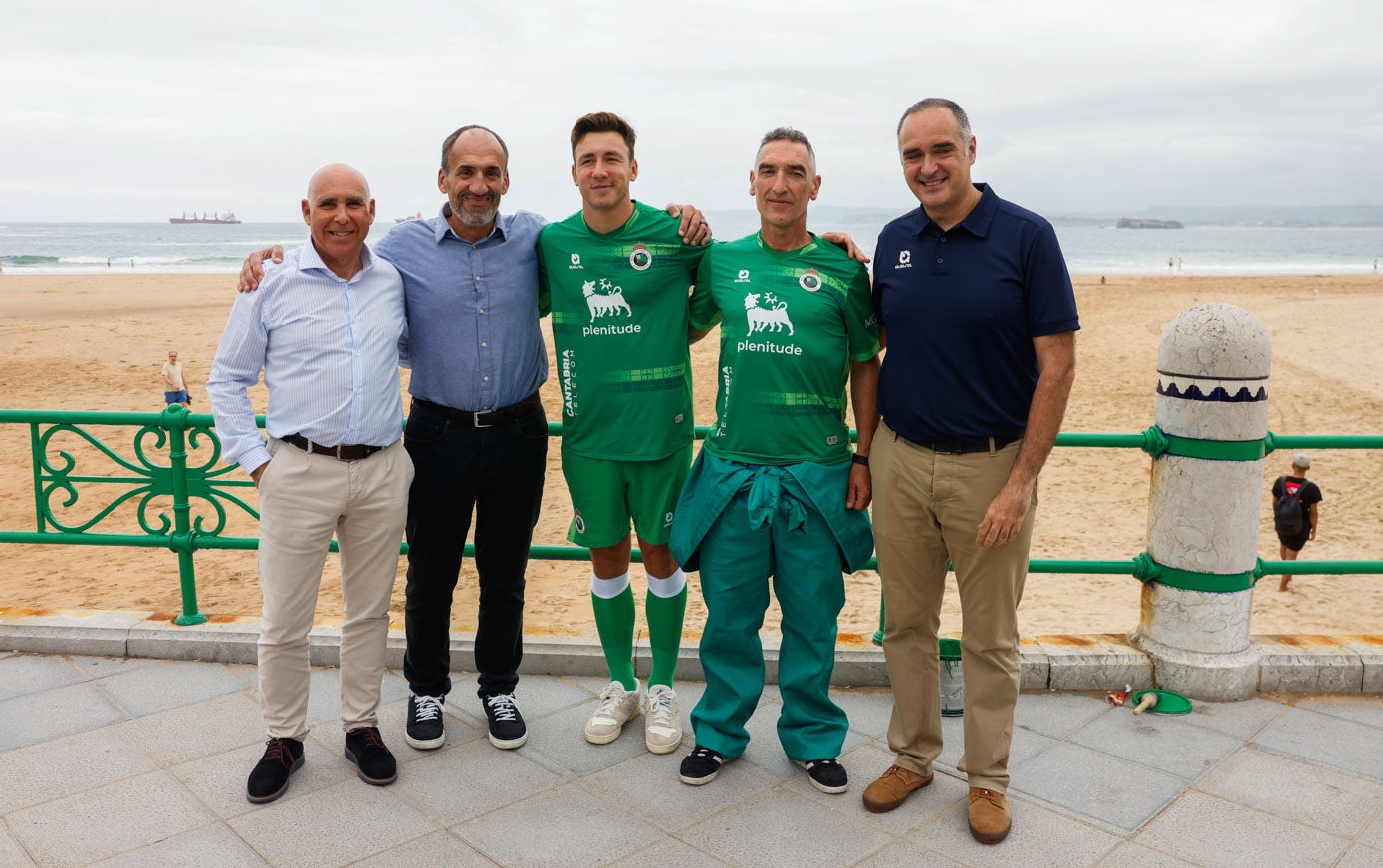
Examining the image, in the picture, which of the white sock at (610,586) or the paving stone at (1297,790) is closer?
the paving stone at (1297,790)

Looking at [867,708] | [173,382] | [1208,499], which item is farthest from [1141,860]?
[173,382]

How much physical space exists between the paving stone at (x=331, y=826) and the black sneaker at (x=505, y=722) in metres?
0.47

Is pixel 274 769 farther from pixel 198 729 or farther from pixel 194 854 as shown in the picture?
pixel 198 729

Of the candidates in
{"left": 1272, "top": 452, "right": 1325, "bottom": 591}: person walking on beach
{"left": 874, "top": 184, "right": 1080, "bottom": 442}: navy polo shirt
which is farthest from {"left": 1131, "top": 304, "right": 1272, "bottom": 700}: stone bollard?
{"left": 1272, "top": 452, "right": 1325, "bottom": 591}: person walking on beach

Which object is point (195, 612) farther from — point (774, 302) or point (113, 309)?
point (113, 309)

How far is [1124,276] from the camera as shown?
156 ft

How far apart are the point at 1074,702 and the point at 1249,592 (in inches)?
37.6

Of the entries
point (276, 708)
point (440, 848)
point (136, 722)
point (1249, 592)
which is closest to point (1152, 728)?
point (1249, 592)

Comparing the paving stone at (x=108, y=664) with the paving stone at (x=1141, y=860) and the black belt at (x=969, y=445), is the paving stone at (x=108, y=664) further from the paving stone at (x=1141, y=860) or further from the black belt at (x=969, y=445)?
the paving stone at (x=1141, y=860)

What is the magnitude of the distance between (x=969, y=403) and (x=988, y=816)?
52.8 inches

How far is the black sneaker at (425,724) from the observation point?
12.9 feet

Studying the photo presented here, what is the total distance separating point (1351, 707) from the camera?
4.32 m

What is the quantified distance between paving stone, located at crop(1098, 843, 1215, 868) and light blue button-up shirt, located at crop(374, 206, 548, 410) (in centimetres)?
254

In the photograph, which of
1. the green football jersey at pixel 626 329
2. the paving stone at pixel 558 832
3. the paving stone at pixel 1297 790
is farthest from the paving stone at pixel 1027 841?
the green football jersey at pixel 626 329
